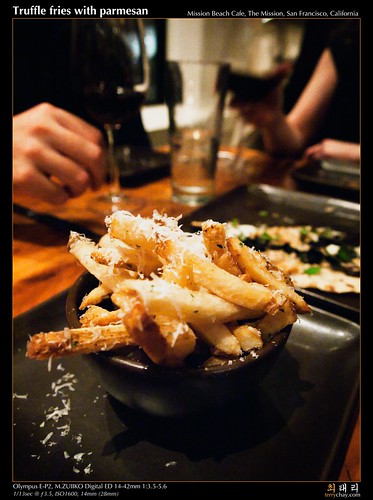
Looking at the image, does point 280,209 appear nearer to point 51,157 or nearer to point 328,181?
point 328,181

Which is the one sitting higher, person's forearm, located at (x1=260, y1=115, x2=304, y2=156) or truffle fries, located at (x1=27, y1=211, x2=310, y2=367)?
person's forearm, located at (x1=260, y1=115, x2=304, y2=156)

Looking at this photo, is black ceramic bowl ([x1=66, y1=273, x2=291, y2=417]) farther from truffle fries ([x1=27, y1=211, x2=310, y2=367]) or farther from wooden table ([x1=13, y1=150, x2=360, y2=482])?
wooden table ([x1=13, y1=150, x2=360, y2=482])

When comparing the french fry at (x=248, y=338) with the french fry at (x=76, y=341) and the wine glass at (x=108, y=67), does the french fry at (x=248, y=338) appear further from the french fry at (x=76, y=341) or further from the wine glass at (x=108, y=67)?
the wine glass at (x=108, y=67)

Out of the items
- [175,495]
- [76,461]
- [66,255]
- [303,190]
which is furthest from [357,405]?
[303,190]

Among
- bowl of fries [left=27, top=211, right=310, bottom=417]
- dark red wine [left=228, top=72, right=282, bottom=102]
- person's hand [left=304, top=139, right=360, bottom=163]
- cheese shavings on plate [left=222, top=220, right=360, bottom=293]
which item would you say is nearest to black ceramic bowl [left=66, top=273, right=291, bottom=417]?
bowl of fries [left=27, top=211, right=310, bottom=417]

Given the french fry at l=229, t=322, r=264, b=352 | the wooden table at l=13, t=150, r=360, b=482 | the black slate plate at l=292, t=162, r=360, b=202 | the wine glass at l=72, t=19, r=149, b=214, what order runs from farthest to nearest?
the black slate plate at l=292, t=162, r=360, b=202 → the wine glass at l=72, t=19, r=149, b=214 → the wooden table at l=13, t=150, r=360, b=482 → the french fry at l=229, t=322, r=264, b=352

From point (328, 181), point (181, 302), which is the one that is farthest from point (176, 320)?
point (328, 181)
